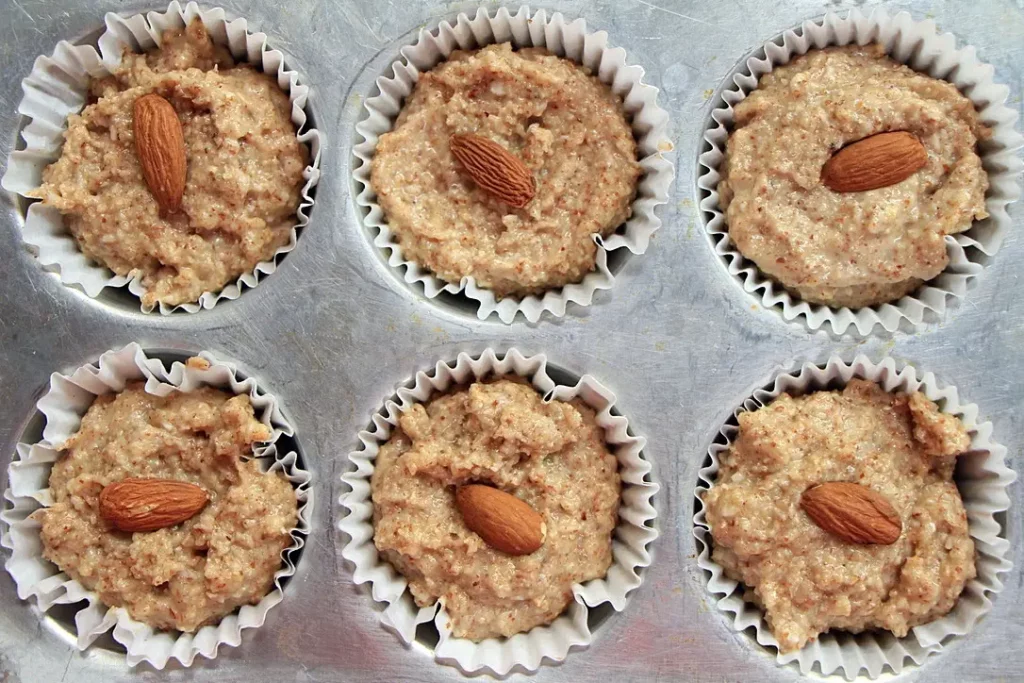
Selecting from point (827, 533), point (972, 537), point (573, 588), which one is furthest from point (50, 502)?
point (972, 537)

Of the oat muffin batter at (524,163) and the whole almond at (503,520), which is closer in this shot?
the whole almond at (503,520)

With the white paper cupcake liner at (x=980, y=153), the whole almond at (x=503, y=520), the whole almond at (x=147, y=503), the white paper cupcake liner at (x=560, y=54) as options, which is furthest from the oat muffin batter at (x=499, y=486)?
the white paper cupcake liner at (x=980, y=153)

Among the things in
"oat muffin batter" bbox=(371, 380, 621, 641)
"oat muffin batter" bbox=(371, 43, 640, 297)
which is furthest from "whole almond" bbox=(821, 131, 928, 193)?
"oat muffin batter" bbox=(371, 380, 621, 641)

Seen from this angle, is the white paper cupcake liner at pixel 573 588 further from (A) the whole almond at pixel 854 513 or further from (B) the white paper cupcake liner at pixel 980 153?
(B) the white paper cupcake liner at pixel 980 153

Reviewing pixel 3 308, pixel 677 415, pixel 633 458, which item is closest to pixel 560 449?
pixel 633 458

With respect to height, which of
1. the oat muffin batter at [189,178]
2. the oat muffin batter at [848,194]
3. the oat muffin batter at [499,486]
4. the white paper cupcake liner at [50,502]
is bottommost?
the white paper cupcake liner at [50,502]
